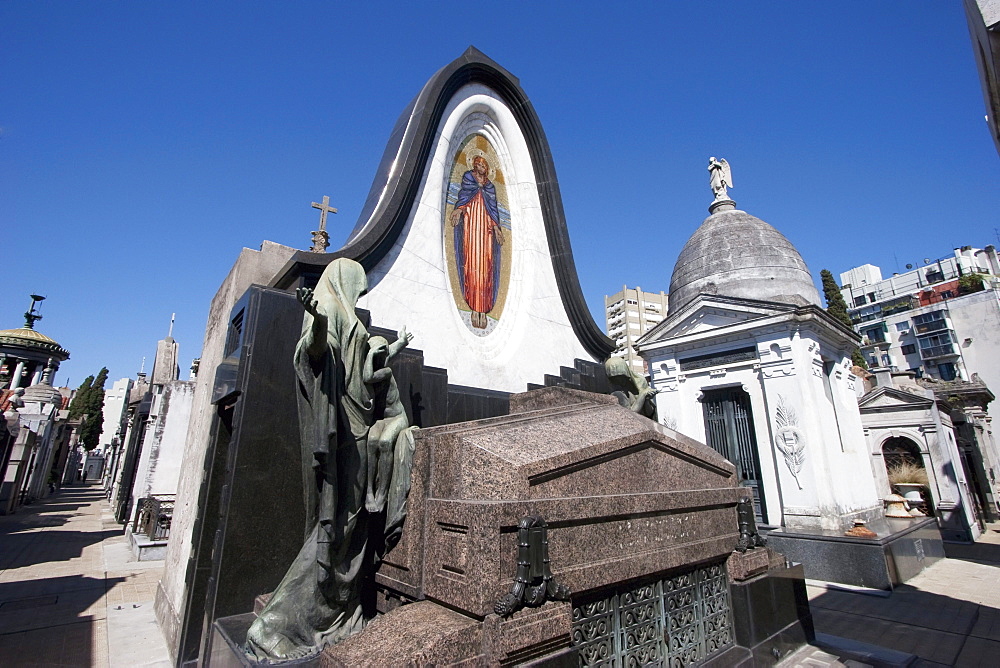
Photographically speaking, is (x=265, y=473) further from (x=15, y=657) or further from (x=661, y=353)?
(x=661, y=353)

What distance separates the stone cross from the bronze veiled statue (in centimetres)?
251

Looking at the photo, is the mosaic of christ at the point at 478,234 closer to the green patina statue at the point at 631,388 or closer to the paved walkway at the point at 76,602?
the green patina statue at the point at 631,388

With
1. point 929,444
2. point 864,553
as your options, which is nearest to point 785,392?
point 864,553

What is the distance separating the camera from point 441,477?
3.37 meters

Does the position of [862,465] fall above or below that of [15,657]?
above

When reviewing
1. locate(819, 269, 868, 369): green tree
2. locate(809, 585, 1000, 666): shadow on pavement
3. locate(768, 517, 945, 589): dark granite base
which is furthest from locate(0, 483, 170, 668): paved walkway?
locate(819, 269, 868, 369): green tree

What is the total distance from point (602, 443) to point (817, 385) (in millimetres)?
9396

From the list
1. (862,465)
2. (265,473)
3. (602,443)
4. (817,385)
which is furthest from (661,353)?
(265,473)

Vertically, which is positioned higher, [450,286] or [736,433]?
[450,286]

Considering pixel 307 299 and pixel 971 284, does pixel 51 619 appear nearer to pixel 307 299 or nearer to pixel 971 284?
pixel 307 299

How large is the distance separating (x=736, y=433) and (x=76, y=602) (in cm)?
1248

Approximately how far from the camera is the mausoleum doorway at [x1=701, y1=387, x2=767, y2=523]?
429 inches

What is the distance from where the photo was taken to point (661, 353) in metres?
13.1

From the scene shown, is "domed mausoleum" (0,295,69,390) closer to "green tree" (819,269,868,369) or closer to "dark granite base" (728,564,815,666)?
"dark granite base" (728,564,815,666)
